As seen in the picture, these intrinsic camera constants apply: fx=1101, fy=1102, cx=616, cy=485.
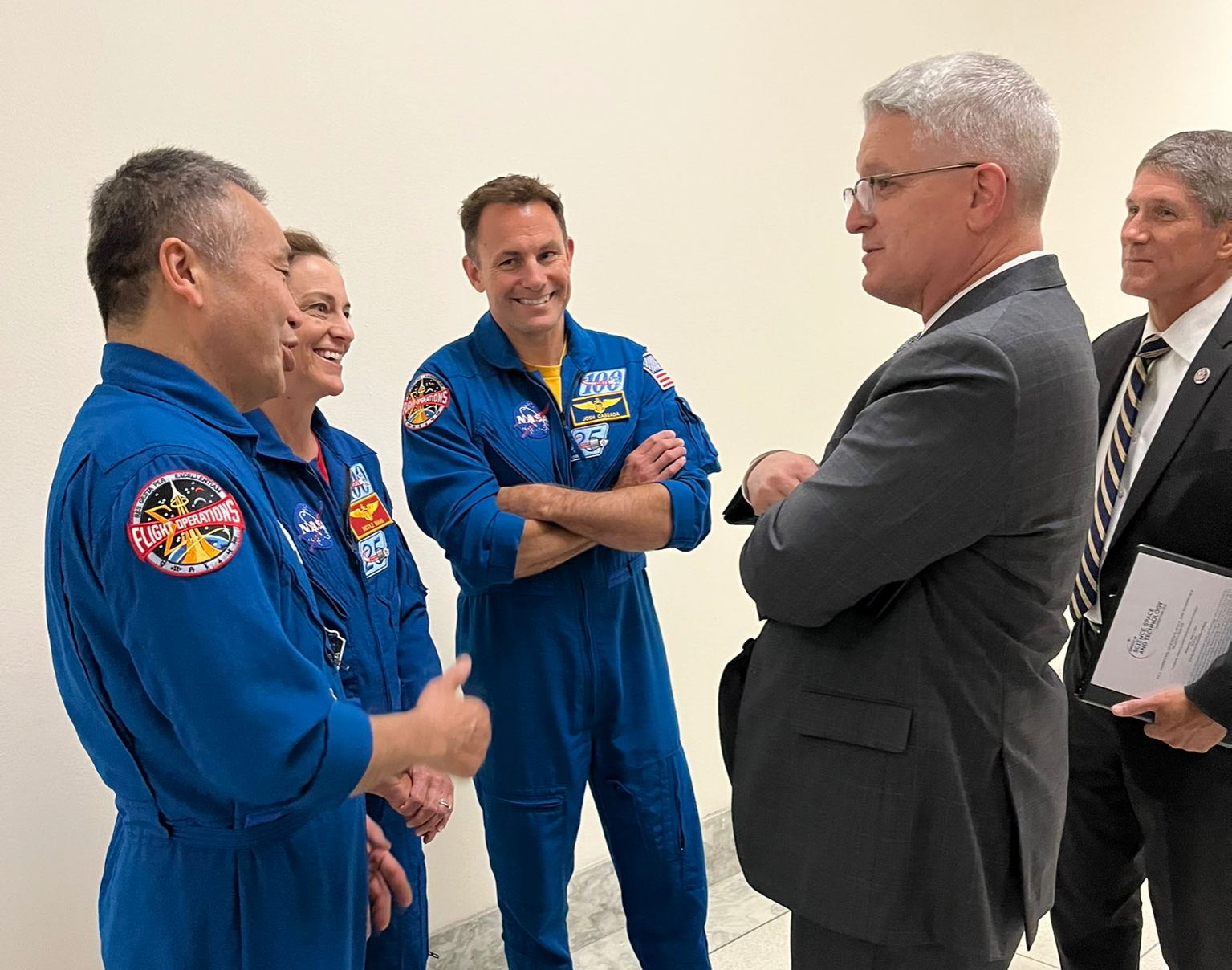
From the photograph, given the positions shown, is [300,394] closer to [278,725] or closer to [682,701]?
[278,725]

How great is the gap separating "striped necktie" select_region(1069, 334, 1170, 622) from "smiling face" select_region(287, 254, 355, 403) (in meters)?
1.52

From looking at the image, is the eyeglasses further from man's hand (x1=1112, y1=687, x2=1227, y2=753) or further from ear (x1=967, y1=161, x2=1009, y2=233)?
man's hand (x1=1112, y1=687, x2=1227, y2=753)

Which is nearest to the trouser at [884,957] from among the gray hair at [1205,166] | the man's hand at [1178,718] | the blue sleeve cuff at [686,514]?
the man's hand at [1178,718]

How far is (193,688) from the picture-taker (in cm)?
112

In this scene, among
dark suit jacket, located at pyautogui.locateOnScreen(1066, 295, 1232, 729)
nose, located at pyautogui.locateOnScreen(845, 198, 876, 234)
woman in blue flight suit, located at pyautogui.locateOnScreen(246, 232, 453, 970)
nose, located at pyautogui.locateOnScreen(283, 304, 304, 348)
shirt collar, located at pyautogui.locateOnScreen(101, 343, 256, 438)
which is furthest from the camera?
dark suit jacket, located at pyautogui.locateOnScreen(1066, 295, 1232, 729)

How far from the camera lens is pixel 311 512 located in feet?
6.09

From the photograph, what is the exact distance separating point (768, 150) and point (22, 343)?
2.17m

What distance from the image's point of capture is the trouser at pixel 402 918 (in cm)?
190

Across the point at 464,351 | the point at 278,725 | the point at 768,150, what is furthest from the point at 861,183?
the point at 768,150

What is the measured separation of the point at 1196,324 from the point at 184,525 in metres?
A: 1.98

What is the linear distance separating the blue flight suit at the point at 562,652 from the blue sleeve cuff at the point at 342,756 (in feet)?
3.00

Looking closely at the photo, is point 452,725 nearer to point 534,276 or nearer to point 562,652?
point 562,652

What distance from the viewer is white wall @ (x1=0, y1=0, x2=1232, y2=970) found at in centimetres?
207

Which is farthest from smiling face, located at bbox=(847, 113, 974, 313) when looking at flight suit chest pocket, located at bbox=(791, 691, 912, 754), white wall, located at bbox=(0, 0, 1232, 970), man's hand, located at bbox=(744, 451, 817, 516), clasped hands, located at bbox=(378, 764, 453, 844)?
white wall, located at bbox=(0, 0, 1232, 970)
